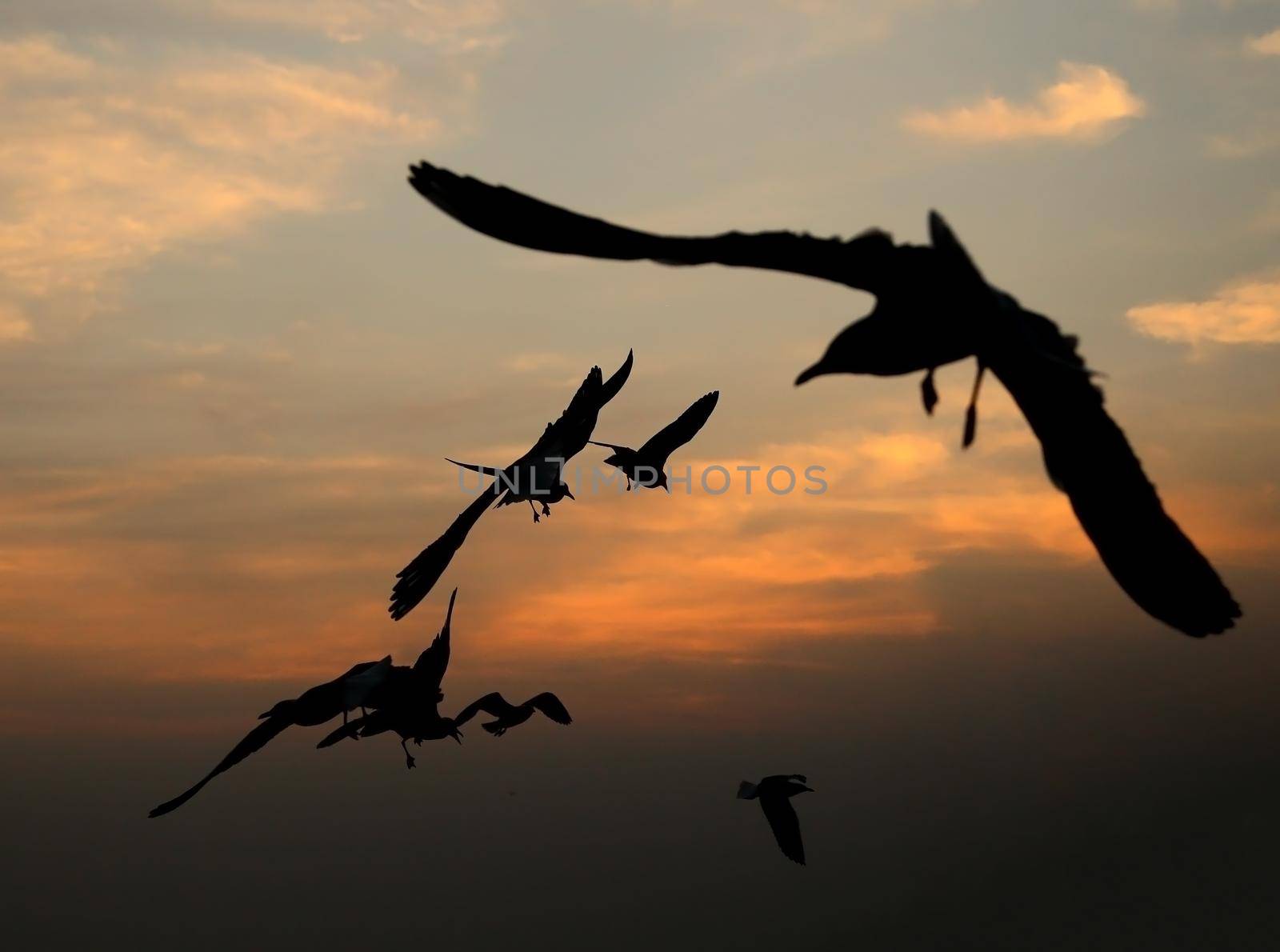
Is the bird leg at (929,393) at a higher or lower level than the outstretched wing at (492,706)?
higher

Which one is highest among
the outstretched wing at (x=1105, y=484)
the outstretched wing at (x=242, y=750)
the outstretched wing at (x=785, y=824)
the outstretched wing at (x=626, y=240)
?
the outstretched wing at (x=626, y=240)

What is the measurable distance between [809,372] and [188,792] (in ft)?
13.4

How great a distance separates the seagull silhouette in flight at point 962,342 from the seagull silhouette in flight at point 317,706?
3903 mm

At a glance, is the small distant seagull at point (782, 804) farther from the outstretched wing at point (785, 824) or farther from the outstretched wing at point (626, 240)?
the outstretched wing at point (626, 240)

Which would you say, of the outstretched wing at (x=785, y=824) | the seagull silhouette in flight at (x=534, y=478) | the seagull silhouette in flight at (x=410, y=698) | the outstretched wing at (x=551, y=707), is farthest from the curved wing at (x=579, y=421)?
the outstretched wing at (x=785, y=824)

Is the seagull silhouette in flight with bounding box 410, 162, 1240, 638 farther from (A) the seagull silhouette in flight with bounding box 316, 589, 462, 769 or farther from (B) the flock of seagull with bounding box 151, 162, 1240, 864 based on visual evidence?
(A) the seagull silhouette in flight with bounding box 316, 589, 462, 769

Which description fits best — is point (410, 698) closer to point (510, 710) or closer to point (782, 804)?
point (510, 710)

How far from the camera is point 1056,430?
122 inches

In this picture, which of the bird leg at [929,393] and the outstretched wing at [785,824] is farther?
the outstretched wing at [785,824]

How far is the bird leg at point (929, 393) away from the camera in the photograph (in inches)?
124

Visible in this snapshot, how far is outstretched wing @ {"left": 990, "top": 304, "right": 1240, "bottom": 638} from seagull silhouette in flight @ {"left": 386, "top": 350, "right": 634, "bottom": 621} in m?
3.34

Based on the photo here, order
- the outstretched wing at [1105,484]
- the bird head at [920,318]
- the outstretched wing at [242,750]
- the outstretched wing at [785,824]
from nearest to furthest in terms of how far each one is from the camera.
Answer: the bird head at [920,318] < the outstretched wing at [1105,484] < the outstretched wing at [242,750] < the outstretched wing at [785,824]

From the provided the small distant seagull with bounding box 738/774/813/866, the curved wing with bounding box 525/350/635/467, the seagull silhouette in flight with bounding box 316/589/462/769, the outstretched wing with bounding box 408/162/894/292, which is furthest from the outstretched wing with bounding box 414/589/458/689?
the outstretched wing with bounding box 408/162/894/292

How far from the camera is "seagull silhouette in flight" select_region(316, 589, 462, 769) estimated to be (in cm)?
662
